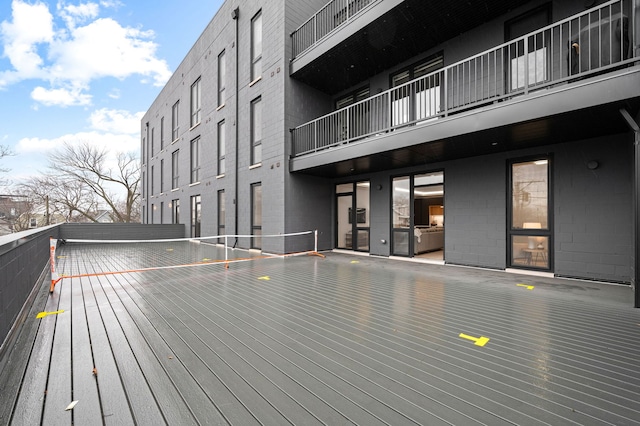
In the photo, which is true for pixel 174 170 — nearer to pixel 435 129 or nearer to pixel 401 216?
pixel 401 216

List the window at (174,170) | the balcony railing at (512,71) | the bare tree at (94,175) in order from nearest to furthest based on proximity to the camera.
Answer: the balcony railing at (512,71) → the window at (174,170) → the bare tree at (94,175)

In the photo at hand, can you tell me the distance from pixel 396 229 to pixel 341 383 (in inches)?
257

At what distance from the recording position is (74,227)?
12.7 meters

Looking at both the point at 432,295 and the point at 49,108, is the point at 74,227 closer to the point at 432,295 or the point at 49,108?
the point at 432,295

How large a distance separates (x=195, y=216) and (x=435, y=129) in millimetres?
12600

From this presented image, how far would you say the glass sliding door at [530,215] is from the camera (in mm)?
5605

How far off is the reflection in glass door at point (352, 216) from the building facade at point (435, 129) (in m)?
0.05

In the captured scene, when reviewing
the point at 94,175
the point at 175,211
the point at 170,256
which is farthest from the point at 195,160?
the point at 94,175

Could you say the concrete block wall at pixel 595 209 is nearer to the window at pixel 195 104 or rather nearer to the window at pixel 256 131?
the window at pixel 256 131

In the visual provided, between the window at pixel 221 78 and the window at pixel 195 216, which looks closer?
the window at pixel 221 78

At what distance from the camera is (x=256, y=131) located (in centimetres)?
1004

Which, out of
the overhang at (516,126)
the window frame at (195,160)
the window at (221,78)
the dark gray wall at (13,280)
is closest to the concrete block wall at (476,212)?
the overhang at (516,126)

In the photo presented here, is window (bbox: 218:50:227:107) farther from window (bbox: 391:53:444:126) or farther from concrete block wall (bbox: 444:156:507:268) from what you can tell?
concrete block wall (bbox: 444:156:507:268)

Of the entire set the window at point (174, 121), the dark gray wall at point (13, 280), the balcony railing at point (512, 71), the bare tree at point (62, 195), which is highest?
the window at point (174, 121)
